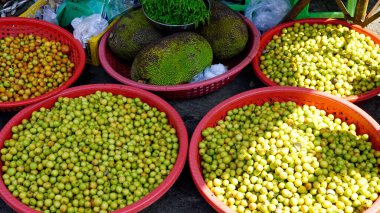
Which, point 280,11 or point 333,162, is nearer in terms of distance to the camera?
point 333,162

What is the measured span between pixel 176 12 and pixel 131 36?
1.37ft

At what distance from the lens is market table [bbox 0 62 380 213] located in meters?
2.78

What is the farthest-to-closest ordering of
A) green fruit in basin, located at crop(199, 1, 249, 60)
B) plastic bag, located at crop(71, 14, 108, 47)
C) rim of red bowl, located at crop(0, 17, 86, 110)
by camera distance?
plastic bag, located at crop(71, 14, 108, 47)
green fruit in basin, located at crop(199, 1, 249, 60)
rim of red bowl, located at crop(0, 17, 86, 110)

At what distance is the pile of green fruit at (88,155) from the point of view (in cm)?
247

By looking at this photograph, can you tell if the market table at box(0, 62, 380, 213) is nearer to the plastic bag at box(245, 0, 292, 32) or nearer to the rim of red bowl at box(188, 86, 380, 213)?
the rim of red bowl at box(188, 86, 380, 213)

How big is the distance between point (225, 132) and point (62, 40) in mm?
1752

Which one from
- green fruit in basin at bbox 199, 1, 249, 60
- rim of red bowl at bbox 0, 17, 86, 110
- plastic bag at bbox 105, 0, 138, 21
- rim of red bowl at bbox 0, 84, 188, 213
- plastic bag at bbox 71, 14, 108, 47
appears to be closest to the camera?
rim of red bowl at bbox 0, 84, 188, 213

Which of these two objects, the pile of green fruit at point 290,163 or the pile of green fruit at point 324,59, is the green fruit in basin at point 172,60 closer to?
the pile of green fruit at point 290,163

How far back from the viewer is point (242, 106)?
3016mm

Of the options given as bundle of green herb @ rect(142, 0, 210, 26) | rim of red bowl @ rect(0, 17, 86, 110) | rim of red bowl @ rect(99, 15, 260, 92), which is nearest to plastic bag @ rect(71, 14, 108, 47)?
rim of red bowl @ rect(0, 17, 86, 110)

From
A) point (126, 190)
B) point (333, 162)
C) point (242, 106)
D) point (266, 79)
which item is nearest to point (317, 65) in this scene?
point (266, 79)

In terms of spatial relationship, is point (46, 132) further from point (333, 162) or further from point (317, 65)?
point (317, 65)

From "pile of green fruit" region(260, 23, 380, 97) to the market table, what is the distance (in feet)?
0.78

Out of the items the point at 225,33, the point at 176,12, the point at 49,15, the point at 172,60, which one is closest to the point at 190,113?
the point at 172,60
